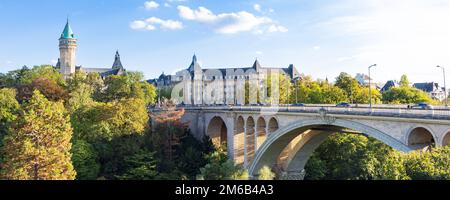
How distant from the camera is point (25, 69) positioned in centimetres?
6291

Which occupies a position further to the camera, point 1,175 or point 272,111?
point 272,111

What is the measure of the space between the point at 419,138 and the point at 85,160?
88.9 feet

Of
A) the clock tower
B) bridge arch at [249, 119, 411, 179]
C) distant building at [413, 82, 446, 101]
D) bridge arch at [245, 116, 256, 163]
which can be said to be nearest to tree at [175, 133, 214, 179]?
bridge arch at [245, 116, 256, 163]

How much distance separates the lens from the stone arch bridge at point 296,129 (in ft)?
61.3

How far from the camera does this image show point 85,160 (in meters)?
34.6

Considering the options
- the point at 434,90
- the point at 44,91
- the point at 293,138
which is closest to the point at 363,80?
the point at 434,90

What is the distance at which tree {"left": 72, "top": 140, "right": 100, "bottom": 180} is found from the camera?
33500 millimetres

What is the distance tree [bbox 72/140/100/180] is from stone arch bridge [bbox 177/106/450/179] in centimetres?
1313

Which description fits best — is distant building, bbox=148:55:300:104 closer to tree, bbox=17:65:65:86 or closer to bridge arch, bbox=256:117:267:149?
tree, bbox=17:65:65:86

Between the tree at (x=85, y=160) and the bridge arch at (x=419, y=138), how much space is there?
26.1 m

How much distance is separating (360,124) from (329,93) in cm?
3222
